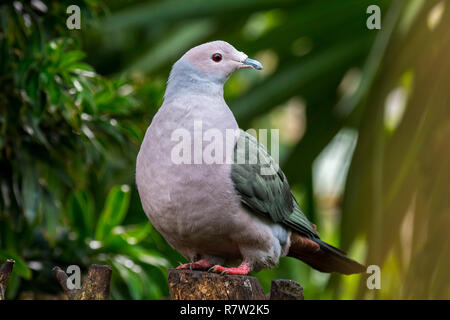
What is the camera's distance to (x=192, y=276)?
203 cm

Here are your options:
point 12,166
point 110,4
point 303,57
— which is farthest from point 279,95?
point 12,166

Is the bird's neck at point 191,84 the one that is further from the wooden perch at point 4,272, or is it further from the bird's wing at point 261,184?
the wooden perch at point 4,272

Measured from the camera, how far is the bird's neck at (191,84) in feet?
7.25

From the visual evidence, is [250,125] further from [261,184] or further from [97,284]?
[97,284]

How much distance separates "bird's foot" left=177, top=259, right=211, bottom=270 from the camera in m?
2.25

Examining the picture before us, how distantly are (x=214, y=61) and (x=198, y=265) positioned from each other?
2.33 feet

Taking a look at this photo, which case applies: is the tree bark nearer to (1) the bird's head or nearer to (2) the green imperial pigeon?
(2) the green imperial pigeon

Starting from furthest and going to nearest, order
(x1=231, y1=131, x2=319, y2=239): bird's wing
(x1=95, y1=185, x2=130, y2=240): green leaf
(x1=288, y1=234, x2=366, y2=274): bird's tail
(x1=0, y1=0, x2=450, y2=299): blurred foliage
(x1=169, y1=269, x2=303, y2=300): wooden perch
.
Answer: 1. (x1=95, y1=185, x2=130, y2=240): green leaf
2. (x1=288, y1=234, x2=366, y2=274): bird's tail
3. (x1=231, y1=131, x2=319, y2=239): bird's wing
4. (x1=169, y1=269, x2=303, y2=300): wooden perch
5. (x1=0, y1=0, x2=450, y2=299): blurred foliage

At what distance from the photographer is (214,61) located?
2.22m

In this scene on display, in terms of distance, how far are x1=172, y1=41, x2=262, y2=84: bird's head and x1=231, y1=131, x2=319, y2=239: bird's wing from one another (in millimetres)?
225

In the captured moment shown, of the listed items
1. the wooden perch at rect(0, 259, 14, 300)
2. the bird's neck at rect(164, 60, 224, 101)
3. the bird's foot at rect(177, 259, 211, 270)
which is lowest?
the wooden perch at rect(0, 259, 14, 300)

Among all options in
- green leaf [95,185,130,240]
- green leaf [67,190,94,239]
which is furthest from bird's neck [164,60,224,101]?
green leaf [67,190,94,239]
